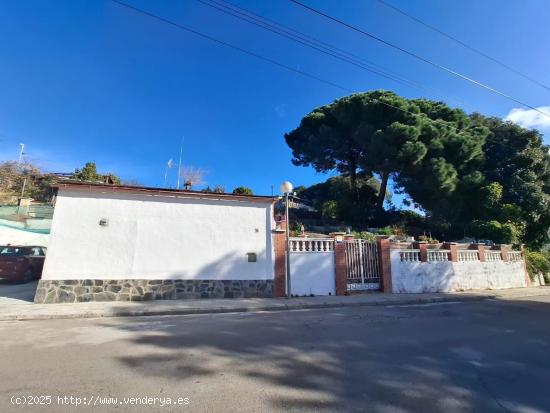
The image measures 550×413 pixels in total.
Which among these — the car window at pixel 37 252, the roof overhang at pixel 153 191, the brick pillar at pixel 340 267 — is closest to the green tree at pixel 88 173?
the car window at pixel 37 252

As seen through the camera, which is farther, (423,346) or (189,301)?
(189,301)

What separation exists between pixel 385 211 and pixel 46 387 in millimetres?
25817

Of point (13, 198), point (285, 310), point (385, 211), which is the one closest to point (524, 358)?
point (285, 310)

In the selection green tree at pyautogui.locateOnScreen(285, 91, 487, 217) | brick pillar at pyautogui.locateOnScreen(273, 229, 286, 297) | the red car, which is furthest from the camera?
green tree at pyautogui.locateOnScreen(285, 91, 487, 217)

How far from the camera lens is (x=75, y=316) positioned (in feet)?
26.6

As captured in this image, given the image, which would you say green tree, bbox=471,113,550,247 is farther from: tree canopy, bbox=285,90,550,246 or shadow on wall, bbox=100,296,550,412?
shadow on wall, bbox=100,296,550,412

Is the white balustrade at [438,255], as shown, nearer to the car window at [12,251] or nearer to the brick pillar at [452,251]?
the brick pillar at [452,251]

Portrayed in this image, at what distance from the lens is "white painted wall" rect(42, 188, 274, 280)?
10.2 m

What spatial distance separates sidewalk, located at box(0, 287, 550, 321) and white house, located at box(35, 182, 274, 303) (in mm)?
581

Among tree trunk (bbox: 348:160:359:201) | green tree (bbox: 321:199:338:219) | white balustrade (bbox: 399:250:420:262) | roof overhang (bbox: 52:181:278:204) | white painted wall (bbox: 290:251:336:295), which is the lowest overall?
white painted wall (bbox: 290:251:336:295)

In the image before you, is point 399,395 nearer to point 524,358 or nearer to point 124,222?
point 524,358

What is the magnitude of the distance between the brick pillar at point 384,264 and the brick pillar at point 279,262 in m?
4.37

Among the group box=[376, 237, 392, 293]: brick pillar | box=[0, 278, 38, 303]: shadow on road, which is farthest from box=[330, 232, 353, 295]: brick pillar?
Answer: box=[0, 278, 38, 303]: shadow on road

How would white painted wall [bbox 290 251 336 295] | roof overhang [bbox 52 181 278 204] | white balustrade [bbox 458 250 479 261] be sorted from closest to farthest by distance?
roof overhang [bbox 52 181 278 204] < white painted wall [bbox 290 251 336 295] < white balustrade [bbox 458 250 479 261]
